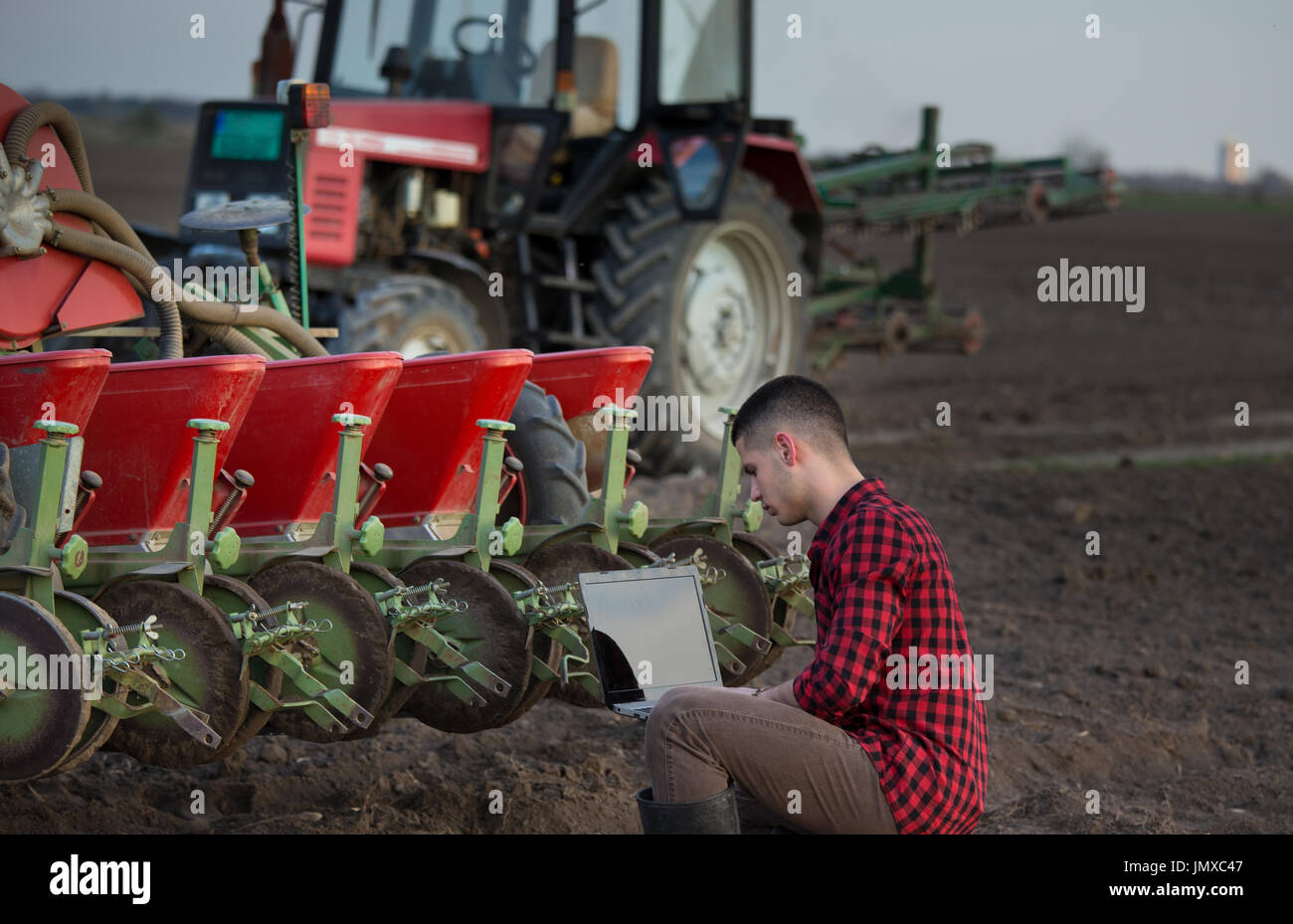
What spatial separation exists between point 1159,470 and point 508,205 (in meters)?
4.81

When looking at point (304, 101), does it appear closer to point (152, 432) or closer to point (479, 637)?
point (152, 432)

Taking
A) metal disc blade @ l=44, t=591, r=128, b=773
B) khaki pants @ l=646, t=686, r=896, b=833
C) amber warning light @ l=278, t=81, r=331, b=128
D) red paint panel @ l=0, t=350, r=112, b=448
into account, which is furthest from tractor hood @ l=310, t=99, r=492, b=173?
khaki pants @ l=646, t=686, r=896, b=833

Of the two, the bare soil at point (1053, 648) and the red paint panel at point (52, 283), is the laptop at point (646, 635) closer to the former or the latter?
the bare soil at point (1053, 648)

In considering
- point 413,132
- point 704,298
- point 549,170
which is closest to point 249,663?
point 413,132

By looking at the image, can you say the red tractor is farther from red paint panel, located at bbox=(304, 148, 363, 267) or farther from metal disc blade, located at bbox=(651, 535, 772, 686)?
metal disc blade, located at bbox=(651, 535, 772, 686)

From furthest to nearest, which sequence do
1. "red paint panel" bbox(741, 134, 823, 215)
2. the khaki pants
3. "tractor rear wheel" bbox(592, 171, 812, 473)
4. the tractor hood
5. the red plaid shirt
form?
"red paint panel" bbox(741, 134, 823, 215) → "tractor rear wheel" bbox(592, 171, 812, 473) → the tractor hood → the khaki pants → the red plaid shirt

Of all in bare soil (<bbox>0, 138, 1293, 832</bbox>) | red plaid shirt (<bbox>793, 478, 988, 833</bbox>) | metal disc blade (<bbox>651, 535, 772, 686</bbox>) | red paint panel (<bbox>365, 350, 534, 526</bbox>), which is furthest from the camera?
metal disc blade (<bbox>651, 535, 772, 686</bbox>)

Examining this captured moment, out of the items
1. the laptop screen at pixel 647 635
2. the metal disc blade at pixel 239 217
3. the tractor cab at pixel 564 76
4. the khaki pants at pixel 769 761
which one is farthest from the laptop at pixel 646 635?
the tractor cab at pixel 564 76

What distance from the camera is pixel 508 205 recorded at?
9539mm

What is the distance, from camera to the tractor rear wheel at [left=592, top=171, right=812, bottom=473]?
9.30 meters

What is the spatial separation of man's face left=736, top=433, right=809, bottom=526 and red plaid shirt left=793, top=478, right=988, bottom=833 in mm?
82
